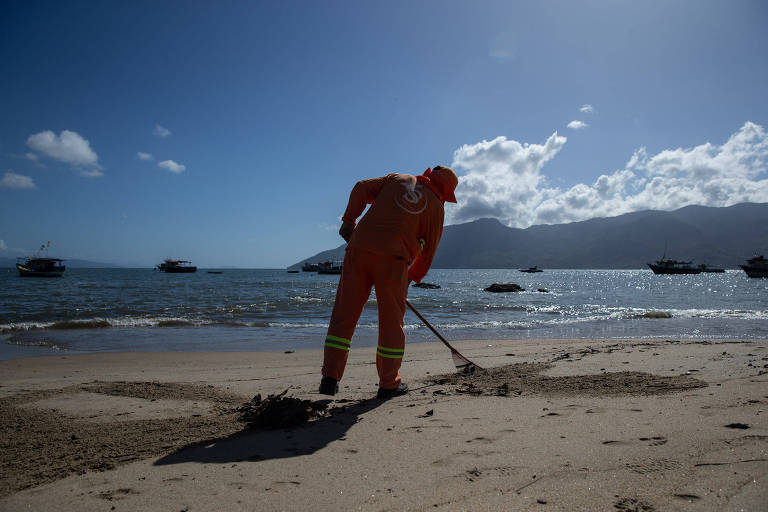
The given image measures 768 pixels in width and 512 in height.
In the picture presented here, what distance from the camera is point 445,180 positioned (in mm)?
3611

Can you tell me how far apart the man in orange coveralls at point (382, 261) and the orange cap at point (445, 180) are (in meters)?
0.19

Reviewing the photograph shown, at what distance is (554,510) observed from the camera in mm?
1429

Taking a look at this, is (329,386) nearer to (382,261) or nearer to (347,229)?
(382,261)

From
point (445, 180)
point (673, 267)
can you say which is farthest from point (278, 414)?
point (673, 267)

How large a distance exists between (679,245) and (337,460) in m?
241

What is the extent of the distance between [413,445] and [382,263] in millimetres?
1381

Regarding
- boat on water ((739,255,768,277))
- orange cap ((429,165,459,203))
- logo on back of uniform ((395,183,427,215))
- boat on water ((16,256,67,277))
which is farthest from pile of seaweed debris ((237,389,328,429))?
boat on water ((739,255,768,277))

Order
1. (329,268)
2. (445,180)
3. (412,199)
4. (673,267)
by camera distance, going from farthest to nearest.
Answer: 1. (329,268)
2. (673,267)
3. (445,180)
4. (412,199)

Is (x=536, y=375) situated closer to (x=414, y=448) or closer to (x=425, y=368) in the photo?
(x=425, y=368)

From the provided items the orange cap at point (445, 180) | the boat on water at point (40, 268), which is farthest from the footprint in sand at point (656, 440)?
the boat on water at point (40, 268)

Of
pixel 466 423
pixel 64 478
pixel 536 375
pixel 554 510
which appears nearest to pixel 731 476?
pixel 554 510

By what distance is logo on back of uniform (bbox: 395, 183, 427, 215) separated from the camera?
3260 millimetres

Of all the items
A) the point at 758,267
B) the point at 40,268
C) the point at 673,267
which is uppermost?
the point at 673,267

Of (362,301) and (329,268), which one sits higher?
(329,268)
